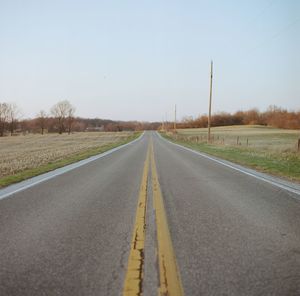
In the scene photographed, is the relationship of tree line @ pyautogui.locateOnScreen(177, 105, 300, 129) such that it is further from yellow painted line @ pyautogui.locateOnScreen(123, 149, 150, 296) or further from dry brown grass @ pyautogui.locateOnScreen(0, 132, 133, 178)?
yellow painted line @ pyautogui.locateOnScreen(123, 149, 150, 296)

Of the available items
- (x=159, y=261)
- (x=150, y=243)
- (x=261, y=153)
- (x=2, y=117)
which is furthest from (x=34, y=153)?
(x=2, y=117)

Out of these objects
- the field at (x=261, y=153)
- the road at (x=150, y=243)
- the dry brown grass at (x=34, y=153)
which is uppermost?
the field at (x=261, y=153)

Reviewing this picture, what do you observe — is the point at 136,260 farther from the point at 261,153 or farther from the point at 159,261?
the point at 261,153

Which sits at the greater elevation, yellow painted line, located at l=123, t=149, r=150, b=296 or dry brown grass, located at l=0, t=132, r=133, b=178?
yellow painted line, located at l=123, t=149, r=150, b=296

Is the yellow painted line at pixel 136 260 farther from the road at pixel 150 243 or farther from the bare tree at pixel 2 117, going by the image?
the bare tree at pixel 2 117

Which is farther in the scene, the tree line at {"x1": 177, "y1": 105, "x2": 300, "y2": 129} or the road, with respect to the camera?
the tree line at {"x1": 177, "y1": 105, "x2": 300, "y2": 129}

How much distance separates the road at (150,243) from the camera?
279 centimetres

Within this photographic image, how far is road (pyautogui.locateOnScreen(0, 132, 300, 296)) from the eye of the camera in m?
2.79

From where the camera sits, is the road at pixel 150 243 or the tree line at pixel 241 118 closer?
the road at pixel 150 243

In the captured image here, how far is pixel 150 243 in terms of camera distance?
3.81 meters

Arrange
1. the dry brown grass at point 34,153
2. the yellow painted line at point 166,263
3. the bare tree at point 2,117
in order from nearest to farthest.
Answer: the yellow painted line at point 166,263
the dry brown grass at point 34,153
the bare tree at point 2,117

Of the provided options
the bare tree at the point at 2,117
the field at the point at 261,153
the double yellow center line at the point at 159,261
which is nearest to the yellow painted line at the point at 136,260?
the double yellow center line at the point at 159,261

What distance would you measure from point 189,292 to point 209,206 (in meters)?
3.22

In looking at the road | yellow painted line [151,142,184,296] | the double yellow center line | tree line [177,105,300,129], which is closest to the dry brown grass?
the road
